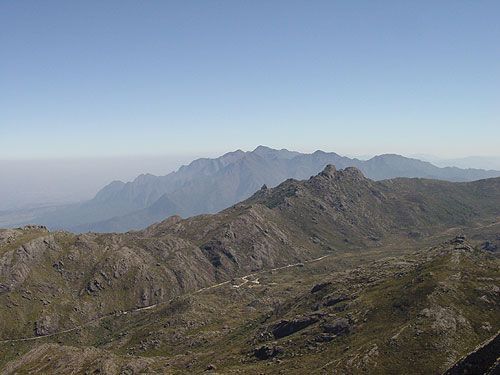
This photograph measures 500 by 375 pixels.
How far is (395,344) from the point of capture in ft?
509

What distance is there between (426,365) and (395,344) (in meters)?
14.2

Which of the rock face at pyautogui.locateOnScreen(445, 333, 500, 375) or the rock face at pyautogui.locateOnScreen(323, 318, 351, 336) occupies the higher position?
the rock face at pyautogui.locateOnScreen(445, 333, 500, 375)

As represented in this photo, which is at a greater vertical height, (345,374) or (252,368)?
(345,374)

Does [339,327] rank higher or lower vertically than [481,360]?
lower

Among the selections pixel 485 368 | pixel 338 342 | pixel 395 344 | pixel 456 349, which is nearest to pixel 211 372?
pixel 338 342

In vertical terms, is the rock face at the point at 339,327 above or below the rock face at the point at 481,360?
below

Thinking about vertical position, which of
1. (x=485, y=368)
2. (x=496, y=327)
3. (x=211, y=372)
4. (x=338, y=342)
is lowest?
(x=211, y=372)

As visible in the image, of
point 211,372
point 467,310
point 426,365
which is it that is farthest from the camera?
point 211,372

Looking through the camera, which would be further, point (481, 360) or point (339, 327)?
point (339, 327)

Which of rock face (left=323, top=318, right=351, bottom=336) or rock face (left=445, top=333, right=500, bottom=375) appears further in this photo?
rock face (left=323, top=318, right=351, bottom=336)

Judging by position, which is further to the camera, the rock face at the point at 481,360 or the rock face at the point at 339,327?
the rock face at the point at 339,327

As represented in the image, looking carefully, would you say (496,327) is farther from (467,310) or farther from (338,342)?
(338,342)

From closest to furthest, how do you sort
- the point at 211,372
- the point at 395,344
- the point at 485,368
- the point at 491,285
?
the point at 485,368 → the point at 395,344 → the point at 491,285 → the point at 211,372

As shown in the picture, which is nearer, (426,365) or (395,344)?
(426,365)
